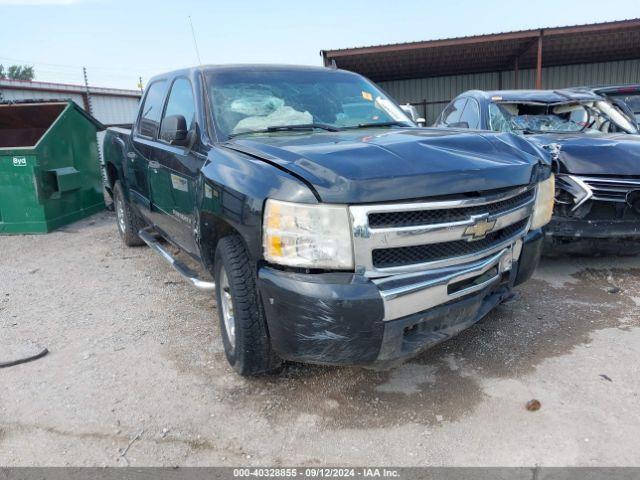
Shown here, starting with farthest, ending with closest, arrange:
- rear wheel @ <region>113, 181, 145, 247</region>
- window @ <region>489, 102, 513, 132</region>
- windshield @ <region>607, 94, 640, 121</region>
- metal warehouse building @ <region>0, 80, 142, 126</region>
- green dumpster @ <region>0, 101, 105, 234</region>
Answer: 1. metal warehouse building @ <region>0, 80, 142, 126</region>
2. green dumpster @ <region>0, 101, 105, 234</region>
3. windshield @ <region>607, 94, 640, 121</region>
4. rear wheel @ <region>113, 181, 145, 247</region>
5. window @ <region>489, 102, 513, 132</region>

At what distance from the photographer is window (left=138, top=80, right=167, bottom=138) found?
4368 millimetres

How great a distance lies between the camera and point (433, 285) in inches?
92.2

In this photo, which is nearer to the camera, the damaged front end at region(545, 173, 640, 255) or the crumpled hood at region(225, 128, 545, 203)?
the crumpled hood at region(225, 128, 545, 203)

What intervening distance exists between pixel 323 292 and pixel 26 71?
94122mm

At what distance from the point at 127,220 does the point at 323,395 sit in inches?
156

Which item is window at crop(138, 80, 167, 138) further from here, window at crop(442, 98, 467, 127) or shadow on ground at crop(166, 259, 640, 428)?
window at crop(442, 98, 467, 127)

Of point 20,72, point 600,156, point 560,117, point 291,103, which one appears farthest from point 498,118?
point 20,72

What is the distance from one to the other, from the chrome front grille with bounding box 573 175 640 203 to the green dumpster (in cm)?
643

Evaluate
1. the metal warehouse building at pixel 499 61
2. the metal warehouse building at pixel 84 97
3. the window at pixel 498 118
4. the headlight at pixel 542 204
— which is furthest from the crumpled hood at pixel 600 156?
the metal warehouse building at pixel 84 97

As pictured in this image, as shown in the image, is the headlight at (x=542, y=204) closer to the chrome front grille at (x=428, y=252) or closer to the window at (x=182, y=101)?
the chrome front grille at (x=428, y=252)

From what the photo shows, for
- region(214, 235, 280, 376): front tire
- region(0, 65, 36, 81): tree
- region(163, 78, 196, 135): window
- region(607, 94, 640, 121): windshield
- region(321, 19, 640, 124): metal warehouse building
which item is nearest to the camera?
region(214, 235, 280, 376): front tire

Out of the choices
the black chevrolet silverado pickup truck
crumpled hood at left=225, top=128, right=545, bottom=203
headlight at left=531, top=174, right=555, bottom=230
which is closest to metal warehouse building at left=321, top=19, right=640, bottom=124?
headlight at left=531, top=174, right=555, bottom=230

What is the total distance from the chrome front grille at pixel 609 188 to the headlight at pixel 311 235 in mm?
2970

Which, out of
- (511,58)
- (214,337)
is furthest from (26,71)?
(214,337)
